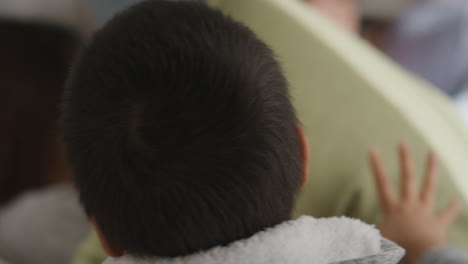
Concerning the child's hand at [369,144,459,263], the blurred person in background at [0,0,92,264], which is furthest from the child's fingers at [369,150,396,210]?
the blurred person in background at [0,0,92,264]

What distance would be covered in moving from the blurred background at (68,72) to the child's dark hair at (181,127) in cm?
4

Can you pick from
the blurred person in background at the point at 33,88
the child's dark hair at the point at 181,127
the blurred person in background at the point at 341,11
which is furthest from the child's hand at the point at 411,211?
the blurred person in background at the point at 33,88

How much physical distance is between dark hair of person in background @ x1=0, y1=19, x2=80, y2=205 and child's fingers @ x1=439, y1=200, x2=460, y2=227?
62 centimetres

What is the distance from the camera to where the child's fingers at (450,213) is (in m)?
0.38

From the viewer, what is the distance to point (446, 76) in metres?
0.65

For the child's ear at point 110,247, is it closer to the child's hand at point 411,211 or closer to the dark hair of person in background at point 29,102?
the child's hand at point 411,211

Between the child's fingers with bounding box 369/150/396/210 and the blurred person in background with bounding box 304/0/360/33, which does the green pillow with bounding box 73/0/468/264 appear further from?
the blurred person in background with bounding box 304/0/360/33

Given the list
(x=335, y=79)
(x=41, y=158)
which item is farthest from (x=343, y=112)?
(x=41, y=158)

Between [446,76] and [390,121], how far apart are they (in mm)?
292

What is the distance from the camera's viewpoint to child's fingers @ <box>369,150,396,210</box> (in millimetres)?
361

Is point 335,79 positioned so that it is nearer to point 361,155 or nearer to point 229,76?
point 361,155

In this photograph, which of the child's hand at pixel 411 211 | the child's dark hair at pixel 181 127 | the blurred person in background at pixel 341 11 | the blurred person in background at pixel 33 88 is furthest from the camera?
the blurred person in background at pixel 33 88

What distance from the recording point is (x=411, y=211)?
37cm

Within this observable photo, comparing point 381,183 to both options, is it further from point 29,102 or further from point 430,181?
point 29,102
